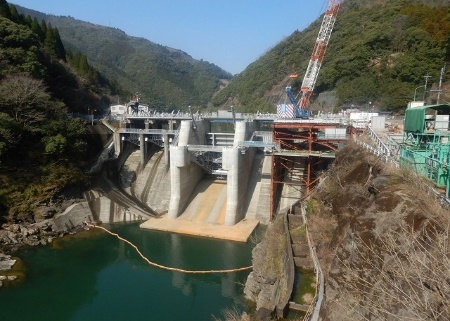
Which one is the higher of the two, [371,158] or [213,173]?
[371,158]

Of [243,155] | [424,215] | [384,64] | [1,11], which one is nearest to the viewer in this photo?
[424,215]

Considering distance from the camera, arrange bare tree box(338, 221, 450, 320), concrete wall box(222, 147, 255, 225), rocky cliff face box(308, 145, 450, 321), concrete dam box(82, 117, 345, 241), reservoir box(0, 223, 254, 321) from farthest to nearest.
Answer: concrete dam box(82, 117, 345, 241)
concrete wall box(222, 147, 255, 225)
reservoir box(0, 223, 254, 321)
rocky cliff face box(308, 145, 450, 321)
bare tree box(338, 221, 450, 320)

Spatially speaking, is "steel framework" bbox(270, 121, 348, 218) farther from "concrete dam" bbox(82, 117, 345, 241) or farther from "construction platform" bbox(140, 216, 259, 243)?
"construction platform" bbox(140, 216, 259, 243)

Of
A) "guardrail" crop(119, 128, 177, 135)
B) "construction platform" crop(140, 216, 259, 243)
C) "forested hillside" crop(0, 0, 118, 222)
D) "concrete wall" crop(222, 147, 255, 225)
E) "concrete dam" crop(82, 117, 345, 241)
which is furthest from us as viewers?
"guardrail" crop(119, 128, 177, 135)

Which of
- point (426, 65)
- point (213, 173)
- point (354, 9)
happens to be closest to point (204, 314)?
point (213, 173)

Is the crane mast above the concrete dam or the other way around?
above

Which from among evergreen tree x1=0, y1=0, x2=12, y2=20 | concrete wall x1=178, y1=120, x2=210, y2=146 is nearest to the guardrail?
concrete wall x1=178, y1=120, x2=210, y2=146

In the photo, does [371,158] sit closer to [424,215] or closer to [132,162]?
[424,215]

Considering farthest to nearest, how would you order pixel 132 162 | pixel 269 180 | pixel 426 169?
pixel 132 162
pixel 269 180
pixel 426 169
